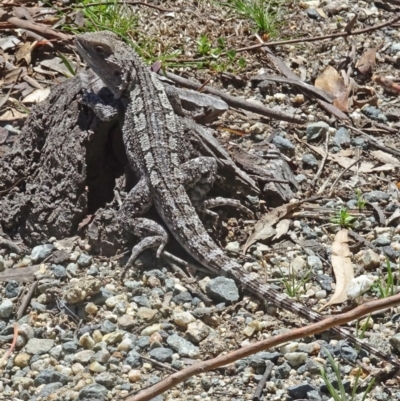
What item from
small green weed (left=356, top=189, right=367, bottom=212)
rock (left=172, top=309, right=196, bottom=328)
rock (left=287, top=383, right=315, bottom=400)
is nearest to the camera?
rock (left=287, top=383, right=315, bottom=400)

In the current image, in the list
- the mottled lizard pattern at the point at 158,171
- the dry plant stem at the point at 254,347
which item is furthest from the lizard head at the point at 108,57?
the dry plant stem at the point at 254,347

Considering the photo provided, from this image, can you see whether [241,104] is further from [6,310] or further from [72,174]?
[6,310]

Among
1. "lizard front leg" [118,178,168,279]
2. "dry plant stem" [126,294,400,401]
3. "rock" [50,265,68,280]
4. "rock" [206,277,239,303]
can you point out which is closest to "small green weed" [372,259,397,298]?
"rock" [206,277,239,303]

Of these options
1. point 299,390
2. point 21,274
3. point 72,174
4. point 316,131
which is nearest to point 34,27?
point 72,174

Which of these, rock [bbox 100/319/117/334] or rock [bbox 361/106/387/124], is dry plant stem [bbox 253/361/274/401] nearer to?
rock [bbox 100/319/117/334]

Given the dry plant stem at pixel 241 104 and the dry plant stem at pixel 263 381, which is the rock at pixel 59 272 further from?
the dry plant stem at pixel 241 104
